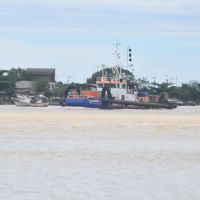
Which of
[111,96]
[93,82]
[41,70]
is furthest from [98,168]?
[41,70]

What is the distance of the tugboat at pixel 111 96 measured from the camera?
69.3 m

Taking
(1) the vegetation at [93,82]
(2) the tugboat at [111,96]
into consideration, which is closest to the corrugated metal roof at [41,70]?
(1) the vegetation at [93,82]

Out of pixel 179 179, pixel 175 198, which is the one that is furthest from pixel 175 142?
pixel 175 198

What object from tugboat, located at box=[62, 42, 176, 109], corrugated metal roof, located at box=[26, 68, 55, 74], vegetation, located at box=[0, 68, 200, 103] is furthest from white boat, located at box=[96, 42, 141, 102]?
corrugated metal roof, located at box=[26, 68, 55, 74]

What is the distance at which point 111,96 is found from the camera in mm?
69125

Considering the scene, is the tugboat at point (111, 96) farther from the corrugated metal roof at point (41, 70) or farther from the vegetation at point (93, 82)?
the corrugated metal roof at point (41, 70)

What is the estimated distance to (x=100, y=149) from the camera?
2269 centimetres

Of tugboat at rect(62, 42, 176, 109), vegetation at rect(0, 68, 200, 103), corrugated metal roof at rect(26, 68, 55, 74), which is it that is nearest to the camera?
tugboat at rect(62, 42, 176, 109)

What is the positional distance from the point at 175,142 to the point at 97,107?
144 ft

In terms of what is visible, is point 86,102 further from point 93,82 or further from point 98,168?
point 98,168

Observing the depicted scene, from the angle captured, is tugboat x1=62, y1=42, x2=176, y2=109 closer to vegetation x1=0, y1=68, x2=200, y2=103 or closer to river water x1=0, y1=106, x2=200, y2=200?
vegetation x1=0, y1=68, x2=200, y2=103

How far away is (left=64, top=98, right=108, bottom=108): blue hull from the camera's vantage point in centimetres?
6946

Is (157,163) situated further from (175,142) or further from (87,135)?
(87,135)

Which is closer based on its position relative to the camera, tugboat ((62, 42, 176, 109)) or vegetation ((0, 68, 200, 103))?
tugboat ((62, 42, 176, 109))
